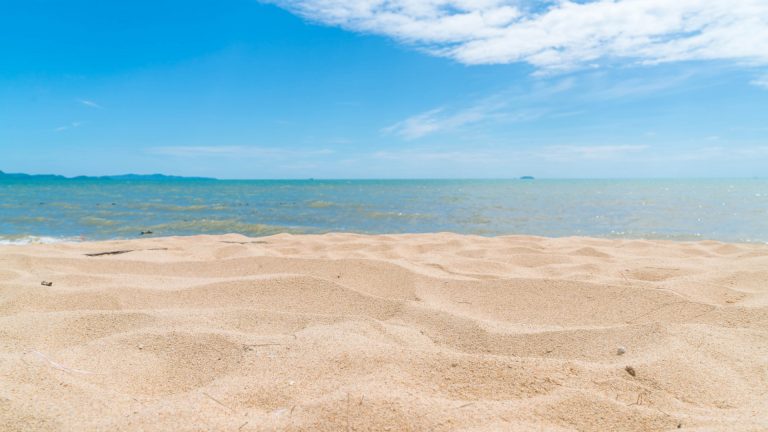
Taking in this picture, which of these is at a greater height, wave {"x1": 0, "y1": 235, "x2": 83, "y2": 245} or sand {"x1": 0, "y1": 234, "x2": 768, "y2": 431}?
sand {"x1": 0, "y1": 234, "x2": 768, "y2": 431}

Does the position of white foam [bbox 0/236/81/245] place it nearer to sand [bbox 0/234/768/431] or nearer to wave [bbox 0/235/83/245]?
wave [bbox 0/235/83/245]

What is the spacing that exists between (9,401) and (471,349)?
6.34ft

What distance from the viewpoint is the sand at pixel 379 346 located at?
154 centimetres

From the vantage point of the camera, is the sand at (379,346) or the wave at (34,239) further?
the wave at (34,239)

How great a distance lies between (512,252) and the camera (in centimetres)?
520

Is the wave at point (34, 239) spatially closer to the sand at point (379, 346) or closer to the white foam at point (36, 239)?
the white foam at point (36, 239)

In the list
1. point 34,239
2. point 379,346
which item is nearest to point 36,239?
point 34,239

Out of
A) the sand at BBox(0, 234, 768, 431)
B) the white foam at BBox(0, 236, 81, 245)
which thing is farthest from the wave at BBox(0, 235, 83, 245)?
the sand at BBox(0, 234, 768, 431)

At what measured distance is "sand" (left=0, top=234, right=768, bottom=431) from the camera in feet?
5.04

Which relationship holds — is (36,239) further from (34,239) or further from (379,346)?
(379,346)

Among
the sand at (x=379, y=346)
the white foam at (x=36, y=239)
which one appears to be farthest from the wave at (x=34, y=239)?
the sand at (x=379, y=346)

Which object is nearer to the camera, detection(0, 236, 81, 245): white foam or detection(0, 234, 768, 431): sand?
detection(0, 234, 768, 431): sand

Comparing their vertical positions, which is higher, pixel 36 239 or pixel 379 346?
pixel 379 346

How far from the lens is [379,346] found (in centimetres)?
212
